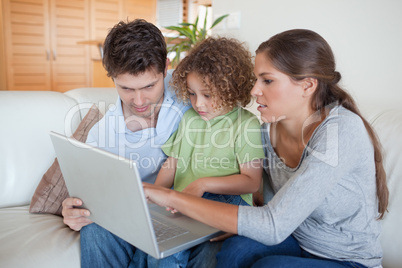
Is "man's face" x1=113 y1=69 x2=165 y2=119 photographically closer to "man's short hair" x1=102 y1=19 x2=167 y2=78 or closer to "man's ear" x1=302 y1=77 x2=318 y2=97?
"man's short hair" x1=102 y1=19 x2=167 y2=78

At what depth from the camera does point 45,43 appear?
4.82 m

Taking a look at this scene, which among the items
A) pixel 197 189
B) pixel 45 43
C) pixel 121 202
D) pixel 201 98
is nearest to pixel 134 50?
pixel 201 98

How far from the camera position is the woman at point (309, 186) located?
0.86m

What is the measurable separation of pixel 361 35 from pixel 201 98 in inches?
34.9

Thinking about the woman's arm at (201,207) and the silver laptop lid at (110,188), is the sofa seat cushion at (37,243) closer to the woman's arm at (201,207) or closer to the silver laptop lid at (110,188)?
the silver laptop lid at (110,188)

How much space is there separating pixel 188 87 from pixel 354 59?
860 mm

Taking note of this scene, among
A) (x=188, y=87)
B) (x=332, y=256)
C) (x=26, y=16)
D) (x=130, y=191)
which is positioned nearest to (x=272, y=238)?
(x=332, y=256)

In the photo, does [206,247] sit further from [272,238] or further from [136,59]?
[136,59]

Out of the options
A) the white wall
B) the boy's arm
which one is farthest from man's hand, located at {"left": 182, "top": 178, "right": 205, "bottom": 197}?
the white wall

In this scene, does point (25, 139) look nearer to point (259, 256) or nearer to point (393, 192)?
point (259, 256)

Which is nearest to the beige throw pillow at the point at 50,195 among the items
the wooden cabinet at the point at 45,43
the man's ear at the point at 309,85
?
the man's ear at the point at 309,85

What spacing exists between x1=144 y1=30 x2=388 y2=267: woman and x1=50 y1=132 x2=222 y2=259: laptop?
3.3 inches

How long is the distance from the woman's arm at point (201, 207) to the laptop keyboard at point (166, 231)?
0.23 ft

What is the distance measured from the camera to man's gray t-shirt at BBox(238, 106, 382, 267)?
0.85 metres
